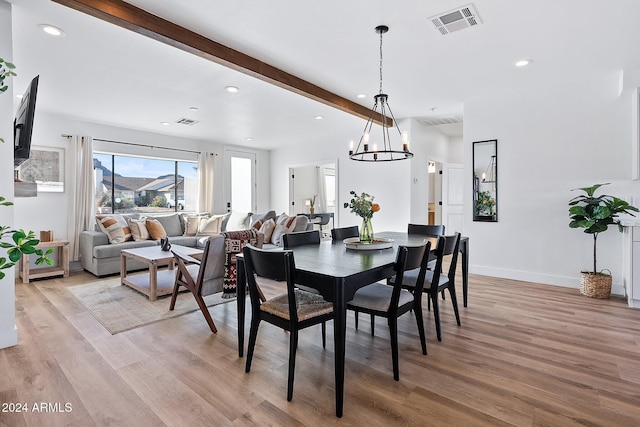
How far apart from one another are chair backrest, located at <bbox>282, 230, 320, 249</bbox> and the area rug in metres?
1.36

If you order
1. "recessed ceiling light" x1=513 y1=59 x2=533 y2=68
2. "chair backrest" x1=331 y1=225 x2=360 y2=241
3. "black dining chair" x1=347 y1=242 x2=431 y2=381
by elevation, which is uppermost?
"recessed ceiling light" x1=513 y1=59 x2=533 y2=68

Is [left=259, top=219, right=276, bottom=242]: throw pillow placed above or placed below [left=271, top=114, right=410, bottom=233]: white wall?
below

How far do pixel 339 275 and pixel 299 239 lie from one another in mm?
1157

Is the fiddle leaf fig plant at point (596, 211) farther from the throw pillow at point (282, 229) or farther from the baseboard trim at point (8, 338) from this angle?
the baseboard trim at point (8, 338)

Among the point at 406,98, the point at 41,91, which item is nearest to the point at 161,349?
the point at 41,91

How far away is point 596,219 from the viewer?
11.9 ft

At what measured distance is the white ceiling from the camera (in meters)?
2.52

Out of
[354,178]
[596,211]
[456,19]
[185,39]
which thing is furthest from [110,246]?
[596,211]

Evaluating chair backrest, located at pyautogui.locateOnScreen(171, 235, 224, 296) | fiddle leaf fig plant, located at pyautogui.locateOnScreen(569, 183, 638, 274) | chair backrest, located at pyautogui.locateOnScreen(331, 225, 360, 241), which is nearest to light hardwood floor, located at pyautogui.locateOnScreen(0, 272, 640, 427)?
chair backrest, located at pyautogui.locateOnScreen(171, 235, 224, 296)

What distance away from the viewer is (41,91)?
415 cm

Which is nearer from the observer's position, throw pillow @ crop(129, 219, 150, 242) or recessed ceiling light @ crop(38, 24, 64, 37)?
recessed ceiling light @ crop(38, 24, 64, 37)

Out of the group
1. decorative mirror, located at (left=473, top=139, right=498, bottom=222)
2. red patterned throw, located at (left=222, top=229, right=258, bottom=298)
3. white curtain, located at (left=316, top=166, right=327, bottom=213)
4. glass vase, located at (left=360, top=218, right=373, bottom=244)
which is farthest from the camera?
white curtain, located at (left=316, top=166, right=327, bottom=213)

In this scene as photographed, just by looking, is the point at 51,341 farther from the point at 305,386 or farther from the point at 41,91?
the point at 41,91

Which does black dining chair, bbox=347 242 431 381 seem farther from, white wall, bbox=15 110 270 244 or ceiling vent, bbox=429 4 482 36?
white wall, bbox=15 110 270 244
